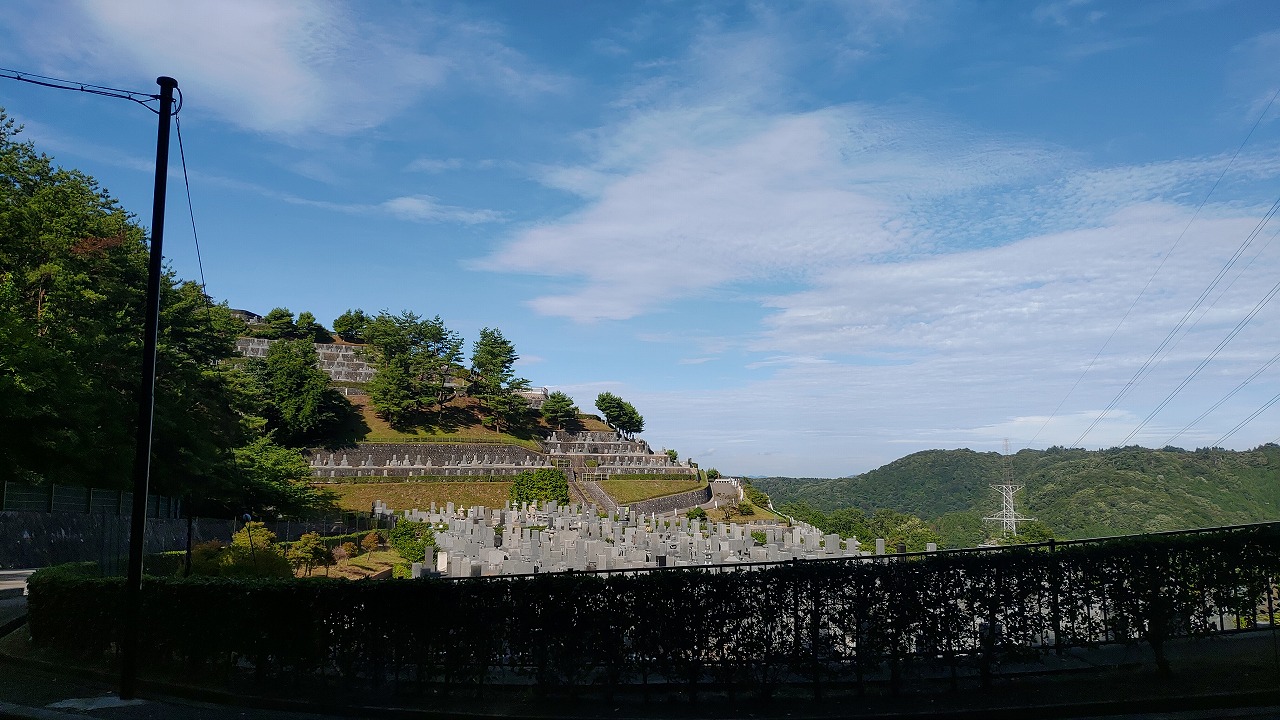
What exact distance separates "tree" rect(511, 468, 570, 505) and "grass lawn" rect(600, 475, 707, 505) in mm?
5272

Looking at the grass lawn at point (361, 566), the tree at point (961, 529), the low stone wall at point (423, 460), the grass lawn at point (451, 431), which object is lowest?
the tree at point (961, 529)

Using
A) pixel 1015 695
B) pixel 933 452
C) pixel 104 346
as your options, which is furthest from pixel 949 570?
pixel 933 452

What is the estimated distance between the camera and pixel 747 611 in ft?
25.2

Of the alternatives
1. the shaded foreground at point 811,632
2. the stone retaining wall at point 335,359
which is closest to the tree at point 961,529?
the shaded foreground at point 811,632

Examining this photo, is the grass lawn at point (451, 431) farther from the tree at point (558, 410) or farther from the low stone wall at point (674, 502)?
the low stone wall at point (674, 502)

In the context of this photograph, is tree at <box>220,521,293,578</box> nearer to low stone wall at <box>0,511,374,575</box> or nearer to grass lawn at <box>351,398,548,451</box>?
low stone wall at <box>0,511,374,575</box>

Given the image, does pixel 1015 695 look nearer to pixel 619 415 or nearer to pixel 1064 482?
pixel 1064 482

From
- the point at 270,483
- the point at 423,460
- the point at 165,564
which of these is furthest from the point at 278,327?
the point at 165,564

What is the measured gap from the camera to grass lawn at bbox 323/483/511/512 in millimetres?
54625

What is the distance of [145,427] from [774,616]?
7668mm

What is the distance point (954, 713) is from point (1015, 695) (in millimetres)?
853

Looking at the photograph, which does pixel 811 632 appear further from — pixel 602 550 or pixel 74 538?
pixel 74 538

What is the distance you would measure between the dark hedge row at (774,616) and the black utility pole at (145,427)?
55.7 inches

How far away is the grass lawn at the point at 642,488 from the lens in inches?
2469
